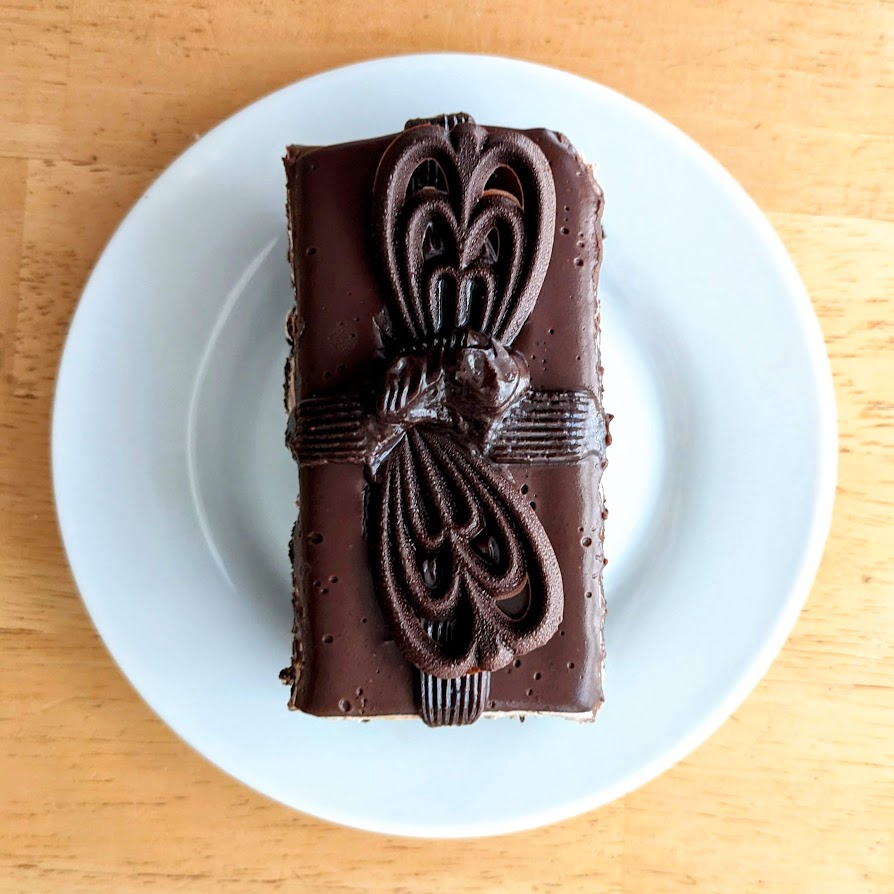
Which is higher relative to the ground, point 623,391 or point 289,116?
point 289,116

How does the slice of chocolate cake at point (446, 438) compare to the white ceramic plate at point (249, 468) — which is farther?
the white ceramic plate at point (249, 468)

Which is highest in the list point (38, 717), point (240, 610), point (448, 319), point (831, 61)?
point (831, 61)

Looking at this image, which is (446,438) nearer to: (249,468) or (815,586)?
(249,468)

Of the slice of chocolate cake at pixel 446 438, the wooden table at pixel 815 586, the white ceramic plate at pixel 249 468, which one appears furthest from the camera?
the wooden table at pixel 815 586

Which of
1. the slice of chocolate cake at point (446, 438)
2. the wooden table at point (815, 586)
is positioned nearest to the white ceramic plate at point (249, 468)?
the wooden table at point (815, 586)

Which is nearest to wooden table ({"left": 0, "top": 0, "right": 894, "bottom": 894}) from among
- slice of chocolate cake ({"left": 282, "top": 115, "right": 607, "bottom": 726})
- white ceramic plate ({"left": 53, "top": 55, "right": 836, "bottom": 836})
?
white ceramic plate ({"left": 53, "top": 55, "right": 836, "bottom": 836})

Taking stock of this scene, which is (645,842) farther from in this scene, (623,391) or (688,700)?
(623,391)

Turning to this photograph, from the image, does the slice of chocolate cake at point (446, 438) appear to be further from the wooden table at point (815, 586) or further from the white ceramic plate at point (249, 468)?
the wooden table at point (815, 586)

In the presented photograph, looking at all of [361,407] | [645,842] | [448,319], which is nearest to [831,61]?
[448,319]
